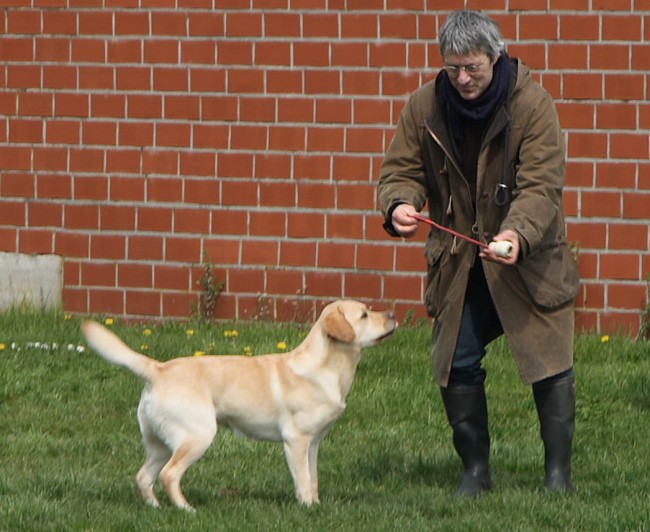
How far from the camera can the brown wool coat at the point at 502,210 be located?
6527 mm

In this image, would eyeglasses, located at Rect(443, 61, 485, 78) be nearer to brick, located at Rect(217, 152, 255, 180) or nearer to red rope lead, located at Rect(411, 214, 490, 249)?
red rope lead, located at Rect(411, 214, 490, 249)

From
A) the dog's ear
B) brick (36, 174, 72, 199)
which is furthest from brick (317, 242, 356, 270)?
the dog's ear

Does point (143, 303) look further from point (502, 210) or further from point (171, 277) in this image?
point (502, 210)

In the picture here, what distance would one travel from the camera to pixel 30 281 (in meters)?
10.6

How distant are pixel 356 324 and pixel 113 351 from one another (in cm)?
106

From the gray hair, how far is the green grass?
1871 millimetres

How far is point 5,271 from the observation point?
10.7 m

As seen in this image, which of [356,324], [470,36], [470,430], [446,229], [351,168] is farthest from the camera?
[351,168]

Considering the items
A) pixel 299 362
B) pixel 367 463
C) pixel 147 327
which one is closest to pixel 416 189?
pixel 299 362

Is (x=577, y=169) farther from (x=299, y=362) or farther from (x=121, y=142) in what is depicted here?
(x=299, y=362)

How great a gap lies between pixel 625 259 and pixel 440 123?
3517 millimetres

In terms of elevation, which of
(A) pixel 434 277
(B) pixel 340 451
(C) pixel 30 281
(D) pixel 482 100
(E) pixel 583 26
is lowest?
(B) pixel 340 451

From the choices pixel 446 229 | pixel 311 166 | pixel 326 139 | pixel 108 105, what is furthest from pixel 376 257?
pixel 446 229

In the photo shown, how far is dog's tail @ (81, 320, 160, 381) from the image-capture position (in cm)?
640
